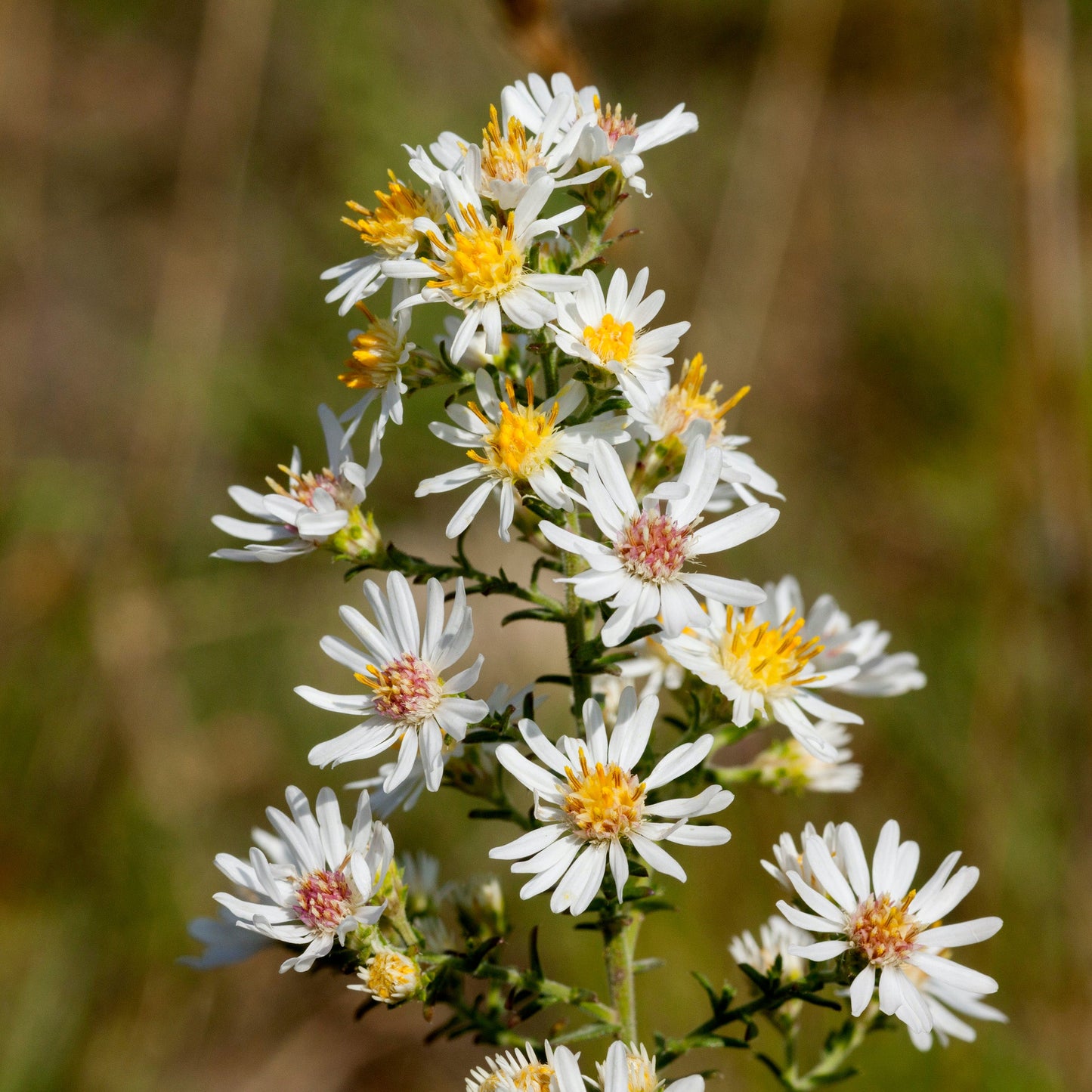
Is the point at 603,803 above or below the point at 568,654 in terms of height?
below

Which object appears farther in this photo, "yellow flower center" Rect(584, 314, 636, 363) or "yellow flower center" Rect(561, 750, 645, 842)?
"yellow flower center" Rect(584, 314, 636, 363)

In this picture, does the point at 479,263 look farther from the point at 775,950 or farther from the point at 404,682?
the point at 775,950

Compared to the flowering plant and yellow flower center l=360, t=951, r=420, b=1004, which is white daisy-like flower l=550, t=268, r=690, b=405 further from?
yellow flower center l=360, t=951, r=420, b=1004

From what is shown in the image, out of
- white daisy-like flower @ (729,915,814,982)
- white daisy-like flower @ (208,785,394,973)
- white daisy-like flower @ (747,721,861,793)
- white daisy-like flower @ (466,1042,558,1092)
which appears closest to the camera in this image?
white daisy-like flower @ (466,1042,558,1092)

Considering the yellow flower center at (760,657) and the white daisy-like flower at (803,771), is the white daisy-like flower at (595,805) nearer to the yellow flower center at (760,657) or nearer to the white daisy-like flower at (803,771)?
the yellow flower center at (760,657)

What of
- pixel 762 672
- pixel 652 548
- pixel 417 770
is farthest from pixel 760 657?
pixel 417 770

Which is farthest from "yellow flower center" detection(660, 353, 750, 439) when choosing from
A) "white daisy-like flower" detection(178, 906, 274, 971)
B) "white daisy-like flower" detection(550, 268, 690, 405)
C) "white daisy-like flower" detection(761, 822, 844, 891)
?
"white daisy-like flower" detection(178, 906, 274, 971)

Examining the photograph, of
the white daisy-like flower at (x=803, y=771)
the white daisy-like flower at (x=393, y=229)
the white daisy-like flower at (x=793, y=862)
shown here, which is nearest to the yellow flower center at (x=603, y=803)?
the white daisy-like flower at (x=793, y=862)
